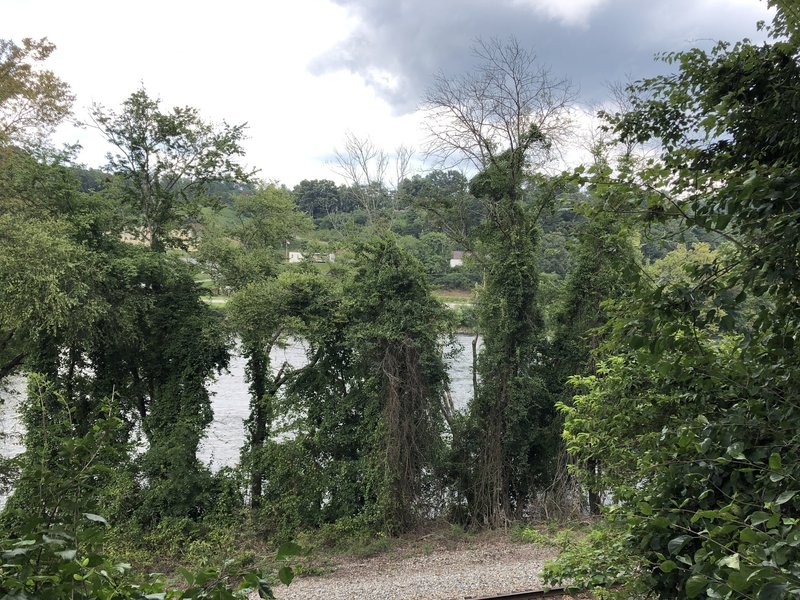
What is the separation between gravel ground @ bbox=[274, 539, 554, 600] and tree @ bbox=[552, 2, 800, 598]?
5026mm

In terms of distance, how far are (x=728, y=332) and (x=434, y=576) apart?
23.4ft

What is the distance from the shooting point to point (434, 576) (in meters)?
8.20

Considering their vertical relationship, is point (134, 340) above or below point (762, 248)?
above

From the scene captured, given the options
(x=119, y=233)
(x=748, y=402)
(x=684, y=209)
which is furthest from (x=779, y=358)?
(x=119, y=233)

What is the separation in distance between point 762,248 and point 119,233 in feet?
42.0

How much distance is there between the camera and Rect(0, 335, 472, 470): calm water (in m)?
13.0

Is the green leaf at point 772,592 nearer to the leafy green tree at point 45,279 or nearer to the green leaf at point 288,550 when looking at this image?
the green leaf at point 288,550

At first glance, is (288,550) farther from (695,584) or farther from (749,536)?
(749,536)

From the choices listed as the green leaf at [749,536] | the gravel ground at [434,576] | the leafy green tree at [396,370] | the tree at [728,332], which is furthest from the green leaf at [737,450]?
the leafy green tree at [396,370]

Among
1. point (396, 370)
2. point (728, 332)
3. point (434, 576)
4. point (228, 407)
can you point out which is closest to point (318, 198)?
point (228, 407)

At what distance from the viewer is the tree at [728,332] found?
5.96ft

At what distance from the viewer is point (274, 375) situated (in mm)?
13164

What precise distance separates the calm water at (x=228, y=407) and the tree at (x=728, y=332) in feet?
30.8

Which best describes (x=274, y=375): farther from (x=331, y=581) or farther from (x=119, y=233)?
(x=331, y=581)
